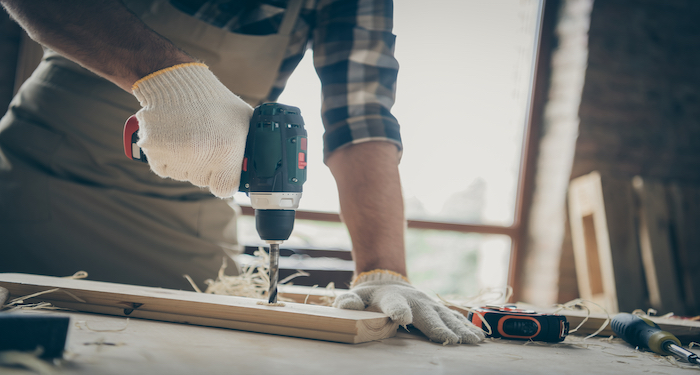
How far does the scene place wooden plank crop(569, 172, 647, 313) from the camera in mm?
2412

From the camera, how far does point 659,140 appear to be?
293cm

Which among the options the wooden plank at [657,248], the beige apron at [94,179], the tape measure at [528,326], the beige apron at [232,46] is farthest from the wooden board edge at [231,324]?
the wooden plank at [657,248]

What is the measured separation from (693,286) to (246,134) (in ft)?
10.0

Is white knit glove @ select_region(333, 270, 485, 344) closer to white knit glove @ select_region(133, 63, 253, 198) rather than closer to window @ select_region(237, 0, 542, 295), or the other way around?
white knit glove @ select_region(133, 63, 253, 198)

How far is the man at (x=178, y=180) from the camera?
3.61ft

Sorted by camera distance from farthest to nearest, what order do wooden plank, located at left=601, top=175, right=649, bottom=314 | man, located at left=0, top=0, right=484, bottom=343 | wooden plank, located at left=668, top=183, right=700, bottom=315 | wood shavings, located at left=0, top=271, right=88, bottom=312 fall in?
wooden plank, located at left=668, top=183, right=700, bottom=315 < wooden plank, located at left=601, top=175, right=649, bottom=314 < man, located at left=0, top=0, right=484, bottom=343 < wood shavings, located at left=0, top=271, right=88, bottom=312

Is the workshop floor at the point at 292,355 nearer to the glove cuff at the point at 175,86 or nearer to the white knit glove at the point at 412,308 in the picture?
the white knit glove at the point at 412,308

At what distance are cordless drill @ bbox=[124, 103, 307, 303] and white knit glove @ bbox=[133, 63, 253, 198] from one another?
41 millimetres

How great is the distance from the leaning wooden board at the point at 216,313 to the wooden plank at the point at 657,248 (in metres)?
2.45

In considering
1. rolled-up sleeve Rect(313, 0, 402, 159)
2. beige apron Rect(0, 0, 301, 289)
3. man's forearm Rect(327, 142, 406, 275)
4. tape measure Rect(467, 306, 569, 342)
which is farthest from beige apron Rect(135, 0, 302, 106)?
tape measure Rect(467, 306, 569, 342)

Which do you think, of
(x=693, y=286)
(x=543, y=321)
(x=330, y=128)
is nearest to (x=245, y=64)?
(x=330, y=128)

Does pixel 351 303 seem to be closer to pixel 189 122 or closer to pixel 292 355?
pixel 292 355

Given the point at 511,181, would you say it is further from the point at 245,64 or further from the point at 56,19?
the point at 56,19

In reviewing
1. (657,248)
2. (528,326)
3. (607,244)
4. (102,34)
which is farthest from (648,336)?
(657,248)
